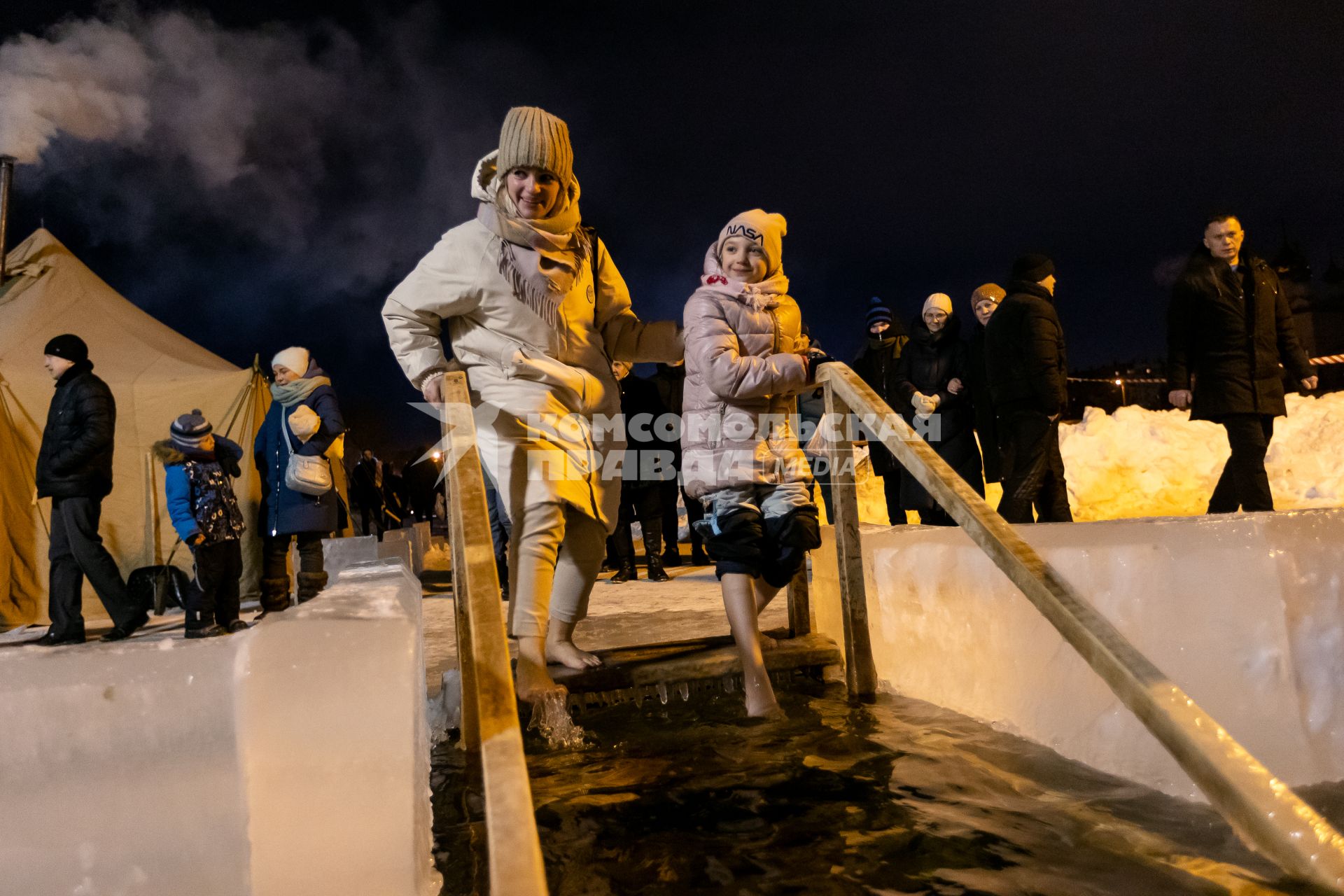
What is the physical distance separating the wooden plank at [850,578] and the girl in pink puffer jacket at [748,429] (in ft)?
0.45

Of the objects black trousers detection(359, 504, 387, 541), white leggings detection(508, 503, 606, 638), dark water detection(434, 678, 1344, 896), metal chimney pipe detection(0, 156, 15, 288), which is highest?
metal chimney pipe detection(0, 156, 15, 288)

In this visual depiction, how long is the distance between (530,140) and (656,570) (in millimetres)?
5240

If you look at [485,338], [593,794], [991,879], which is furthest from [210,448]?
[991,879]

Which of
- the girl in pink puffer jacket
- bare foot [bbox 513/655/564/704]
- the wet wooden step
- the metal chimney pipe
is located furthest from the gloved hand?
the metal chimney pipe

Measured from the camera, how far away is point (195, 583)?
586 centimetres

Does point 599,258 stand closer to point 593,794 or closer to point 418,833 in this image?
point 593,794

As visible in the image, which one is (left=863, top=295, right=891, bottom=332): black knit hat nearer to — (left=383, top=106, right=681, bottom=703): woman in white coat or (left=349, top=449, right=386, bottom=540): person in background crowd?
(left=383, top=106, right=681, bottom=703): woman in white coat

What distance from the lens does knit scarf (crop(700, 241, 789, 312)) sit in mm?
3271

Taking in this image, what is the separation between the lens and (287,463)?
5.99 metres

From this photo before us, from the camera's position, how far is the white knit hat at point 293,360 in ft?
20.1

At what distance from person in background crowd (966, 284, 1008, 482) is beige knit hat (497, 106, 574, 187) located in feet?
A: 12.7

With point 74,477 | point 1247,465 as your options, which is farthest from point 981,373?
point 74,477

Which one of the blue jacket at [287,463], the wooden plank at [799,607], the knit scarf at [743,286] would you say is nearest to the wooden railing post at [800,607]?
the wooden plank at [799,607]

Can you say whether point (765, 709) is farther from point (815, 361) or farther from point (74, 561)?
point (74, 561)
